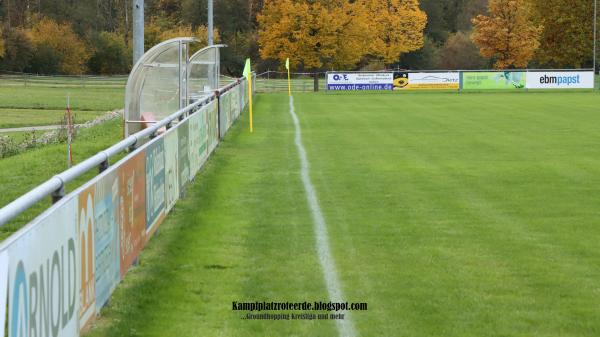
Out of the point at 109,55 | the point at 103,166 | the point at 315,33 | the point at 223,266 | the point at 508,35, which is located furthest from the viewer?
the point at 109,55

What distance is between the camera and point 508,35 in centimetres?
8075

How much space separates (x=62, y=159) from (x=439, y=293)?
38.8 ft

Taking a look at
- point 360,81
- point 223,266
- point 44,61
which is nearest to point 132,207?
point 223,266

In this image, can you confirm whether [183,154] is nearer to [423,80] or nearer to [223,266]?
[223,266]

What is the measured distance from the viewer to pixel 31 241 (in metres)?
4.66

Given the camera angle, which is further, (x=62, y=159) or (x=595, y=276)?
(x=62, y=159)

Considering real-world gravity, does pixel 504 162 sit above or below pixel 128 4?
below

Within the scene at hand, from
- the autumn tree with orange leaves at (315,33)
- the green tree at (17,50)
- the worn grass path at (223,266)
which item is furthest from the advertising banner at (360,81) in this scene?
the worn grass path at (223,266)

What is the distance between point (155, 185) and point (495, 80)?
50.5m

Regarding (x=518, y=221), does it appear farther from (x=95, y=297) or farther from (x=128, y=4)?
(x=128, y=4)

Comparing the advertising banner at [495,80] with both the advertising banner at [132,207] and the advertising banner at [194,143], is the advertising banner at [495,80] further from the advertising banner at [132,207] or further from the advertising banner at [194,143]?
the advertising banner at [132,207]

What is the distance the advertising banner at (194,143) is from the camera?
14367 millimetres

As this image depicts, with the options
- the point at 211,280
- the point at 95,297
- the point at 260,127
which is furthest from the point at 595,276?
the point at 260,127

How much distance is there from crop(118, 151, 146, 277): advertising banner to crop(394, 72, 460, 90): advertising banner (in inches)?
1982
